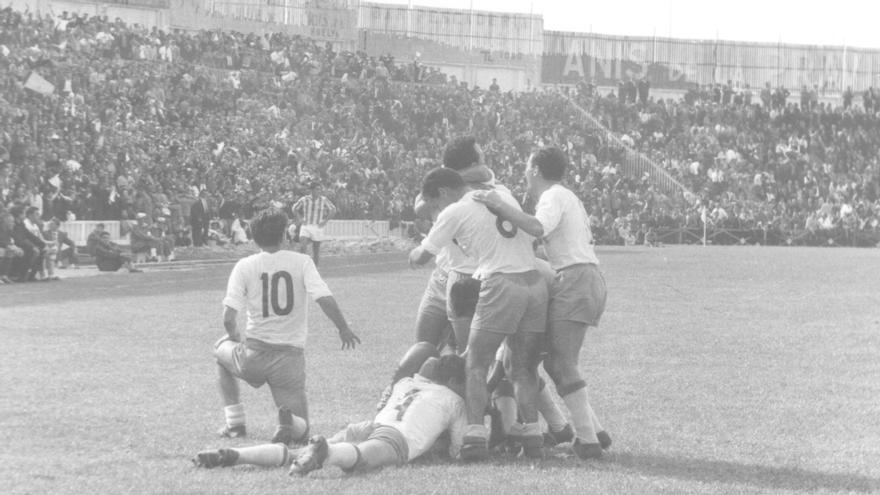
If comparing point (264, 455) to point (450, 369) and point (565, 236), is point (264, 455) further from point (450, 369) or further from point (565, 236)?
point (565, 236)

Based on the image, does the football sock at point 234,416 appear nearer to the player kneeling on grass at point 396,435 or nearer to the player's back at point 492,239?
the player kneeling on grass at point 396,435

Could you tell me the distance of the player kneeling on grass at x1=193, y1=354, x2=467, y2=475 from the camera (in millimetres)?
8320

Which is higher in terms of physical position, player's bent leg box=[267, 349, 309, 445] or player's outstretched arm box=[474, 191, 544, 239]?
player's outstretched arm box=[474, 191, 544, 239]

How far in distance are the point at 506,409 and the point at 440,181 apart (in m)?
1.51

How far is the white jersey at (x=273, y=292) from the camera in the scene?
9.74 metres

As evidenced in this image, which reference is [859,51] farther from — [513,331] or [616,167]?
[513,331]

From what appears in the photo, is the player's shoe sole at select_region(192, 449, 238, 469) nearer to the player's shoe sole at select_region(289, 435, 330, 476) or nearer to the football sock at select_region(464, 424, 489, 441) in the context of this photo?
the player's shoe sole at select_region(289, 435, 330, 476)

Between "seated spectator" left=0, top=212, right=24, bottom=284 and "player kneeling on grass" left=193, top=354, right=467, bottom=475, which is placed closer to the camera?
"player kneeling on grass" left=193, top=354, right=467, bottom=475

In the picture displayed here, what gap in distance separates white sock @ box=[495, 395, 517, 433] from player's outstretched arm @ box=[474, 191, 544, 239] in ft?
3.88

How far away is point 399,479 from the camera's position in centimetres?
832

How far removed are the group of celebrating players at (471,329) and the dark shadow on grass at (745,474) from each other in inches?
12.9

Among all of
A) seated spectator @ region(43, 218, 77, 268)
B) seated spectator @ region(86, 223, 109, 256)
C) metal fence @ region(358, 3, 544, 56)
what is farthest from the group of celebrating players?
metal fence @ region(358, 3, 544, 56)

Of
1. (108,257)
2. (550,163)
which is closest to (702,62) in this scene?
(108,257)

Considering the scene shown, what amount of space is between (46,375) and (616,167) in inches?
1841
